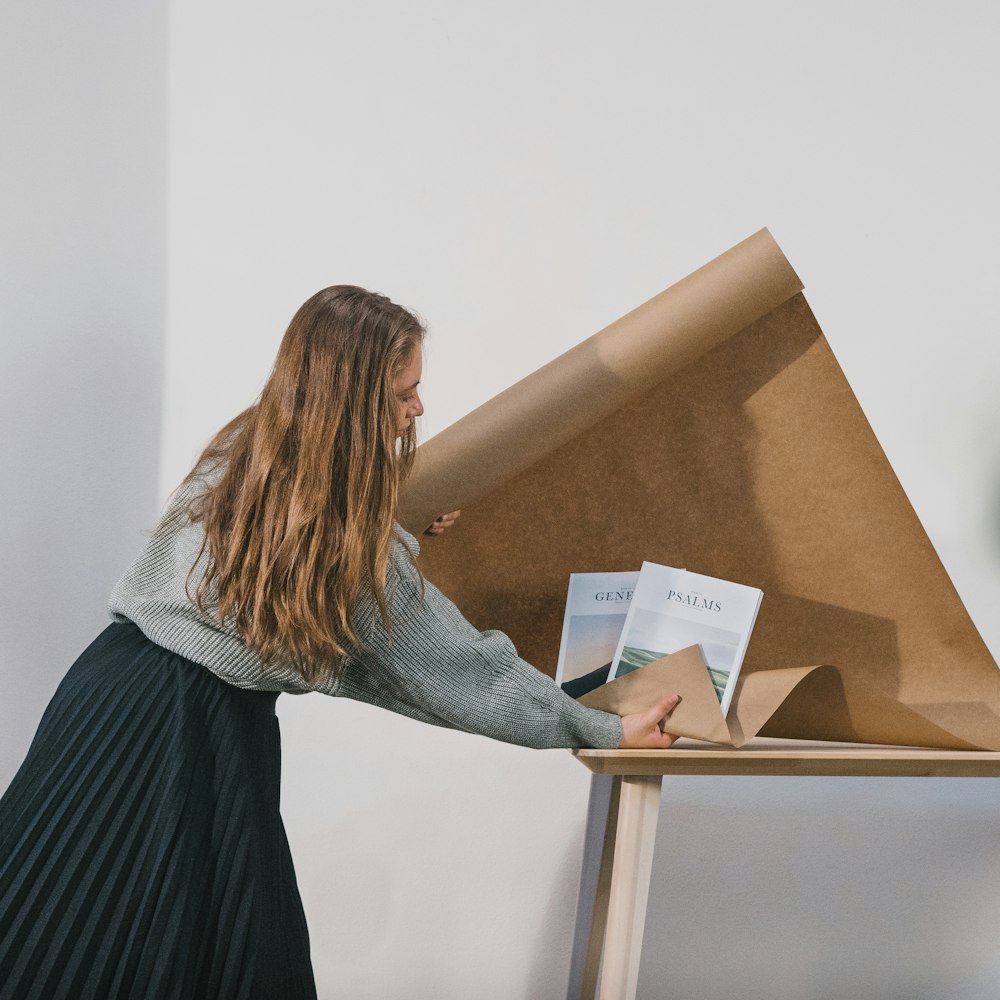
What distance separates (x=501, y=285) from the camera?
1.71m

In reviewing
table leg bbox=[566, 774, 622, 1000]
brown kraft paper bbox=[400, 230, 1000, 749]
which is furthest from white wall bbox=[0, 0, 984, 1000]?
brown kraft paper bbox=[400, 230, 1000, 749]

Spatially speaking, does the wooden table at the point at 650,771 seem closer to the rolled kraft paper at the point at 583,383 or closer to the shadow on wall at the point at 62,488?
the rolled kraft paper at the point at 583,383

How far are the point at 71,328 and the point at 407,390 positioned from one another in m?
0.74

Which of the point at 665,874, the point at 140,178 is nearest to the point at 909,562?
the point at 665,874

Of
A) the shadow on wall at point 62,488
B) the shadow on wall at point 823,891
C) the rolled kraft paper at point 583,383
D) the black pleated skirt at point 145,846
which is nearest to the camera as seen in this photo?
the black pleated skirt at point 145,846

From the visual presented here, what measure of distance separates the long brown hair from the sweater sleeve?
0.11 ft

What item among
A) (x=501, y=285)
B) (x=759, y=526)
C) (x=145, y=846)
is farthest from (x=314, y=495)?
(x=501, y=285)

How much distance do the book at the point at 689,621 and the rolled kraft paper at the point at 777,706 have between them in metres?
0.03

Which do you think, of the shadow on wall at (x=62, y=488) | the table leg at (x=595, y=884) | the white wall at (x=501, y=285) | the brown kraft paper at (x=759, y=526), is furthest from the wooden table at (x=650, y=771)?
the shadow on wall at (x=62, y=488)

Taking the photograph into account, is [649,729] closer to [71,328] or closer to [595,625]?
[595,625]

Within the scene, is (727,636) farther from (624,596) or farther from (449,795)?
(449,795)

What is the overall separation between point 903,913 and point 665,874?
16.3 inches

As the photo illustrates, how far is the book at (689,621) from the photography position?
3.99 ft

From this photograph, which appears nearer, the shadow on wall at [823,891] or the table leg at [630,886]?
the table leg at [630,886]
